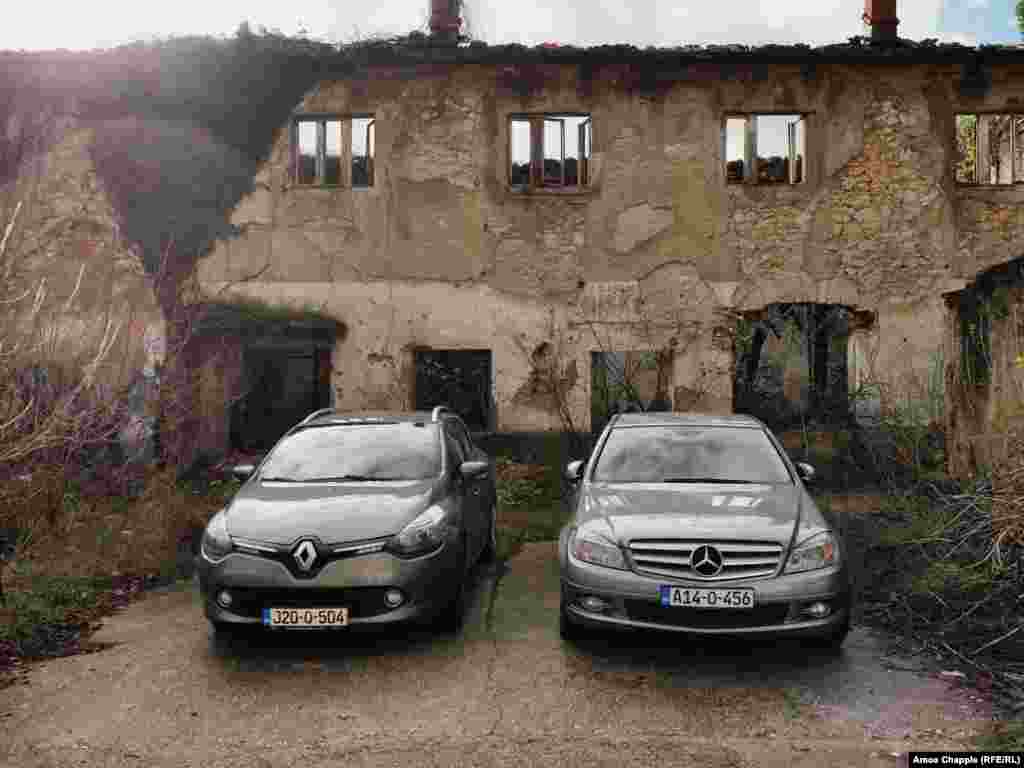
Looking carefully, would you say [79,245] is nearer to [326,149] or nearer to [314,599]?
[326,149]

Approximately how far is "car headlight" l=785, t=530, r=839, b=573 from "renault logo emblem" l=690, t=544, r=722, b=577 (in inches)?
16.1

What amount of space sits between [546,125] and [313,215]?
12.1ft

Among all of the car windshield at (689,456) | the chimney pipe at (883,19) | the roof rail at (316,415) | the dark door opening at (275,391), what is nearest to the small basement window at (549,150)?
the dark door opening at (275,391)

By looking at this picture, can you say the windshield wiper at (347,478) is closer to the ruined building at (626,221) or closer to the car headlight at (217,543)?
the car headlight at (217,543)

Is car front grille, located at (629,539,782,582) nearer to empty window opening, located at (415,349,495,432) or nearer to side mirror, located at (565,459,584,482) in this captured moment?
side mirror, located at (565,459,584,482)

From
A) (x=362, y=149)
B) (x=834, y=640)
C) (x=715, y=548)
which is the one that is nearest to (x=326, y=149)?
(x=362, y=149)

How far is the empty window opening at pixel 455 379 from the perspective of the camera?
14.2m

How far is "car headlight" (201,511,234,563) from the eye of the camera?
20.4ft

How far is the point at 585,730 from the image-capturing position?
4797 mm

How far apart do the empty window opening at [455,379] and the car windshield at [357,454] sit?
20.3 feet

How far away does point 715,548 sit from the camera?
5785 mm

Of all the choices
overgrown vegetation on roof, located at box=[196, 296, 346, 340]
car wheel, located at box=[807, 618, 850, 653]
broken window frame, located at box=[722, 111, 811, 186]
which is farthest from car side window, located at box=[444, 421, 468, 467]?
broken window frame, located at box=[722, 111, 811, 186]

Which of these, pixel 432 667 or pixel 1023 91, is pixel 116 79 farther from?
pixel 1023 91

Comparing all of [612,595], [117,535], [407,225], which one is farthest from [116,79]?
[612,595]
